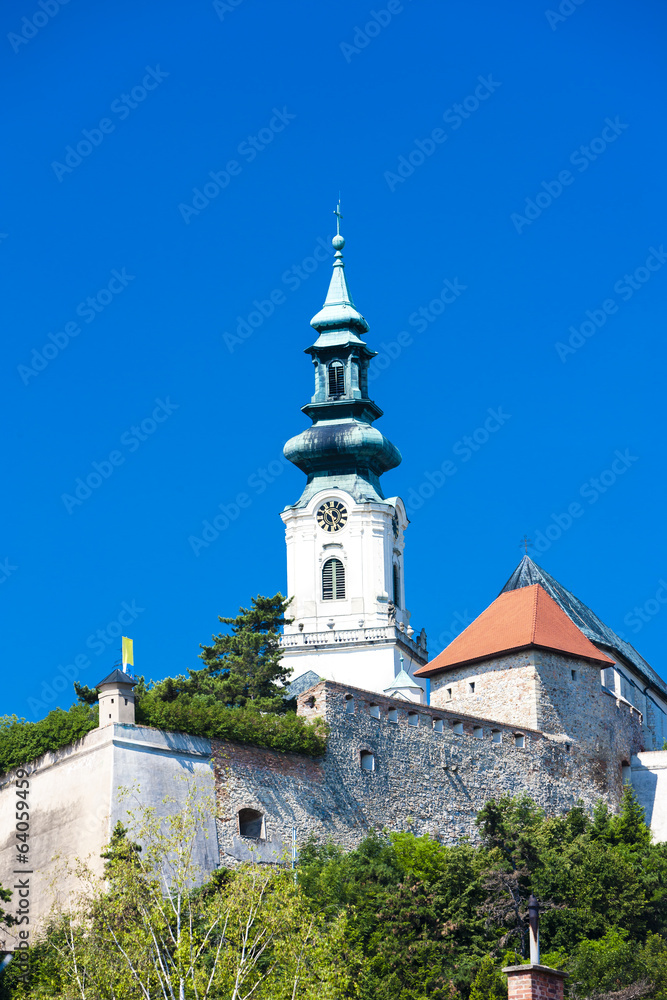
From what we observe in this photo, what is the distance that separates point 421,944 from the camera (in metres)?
37.4

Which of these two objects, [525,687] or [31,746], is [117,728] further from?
[525,687]

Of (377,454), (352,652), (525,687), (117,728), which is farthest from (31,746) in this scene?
(377,454)

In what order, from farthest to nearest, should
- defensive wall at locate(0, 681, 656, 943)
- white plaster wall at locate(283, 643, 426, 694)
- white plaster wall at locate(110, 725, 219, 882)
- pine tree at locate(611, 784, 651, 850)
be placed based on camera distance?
white plaster wall at locate(283, 643, 426, 694) < pine tree at locate(611, 784, 651, 850) < defensive wall at locate(0, 681, 656, 943) < white plaster wall at locate(110, 725, 219, 882)

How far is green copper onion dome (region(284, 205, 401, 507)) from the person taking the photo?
74062 mm

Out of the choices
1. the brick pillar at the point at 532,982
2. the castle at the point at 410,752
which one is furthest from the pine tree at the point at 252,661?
the brick pillar at the point at 532,982

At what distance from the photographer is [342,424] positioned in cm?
7425

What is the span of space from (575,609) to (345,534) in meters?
18.5

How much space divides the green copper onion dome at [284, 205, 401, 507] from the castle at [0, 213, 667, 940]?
338 inches

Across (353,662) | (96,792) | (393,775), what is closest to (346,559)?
(353,662)

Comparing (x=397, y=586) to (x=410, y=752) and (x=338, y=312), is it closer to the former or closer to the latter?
(x=338, y=312)

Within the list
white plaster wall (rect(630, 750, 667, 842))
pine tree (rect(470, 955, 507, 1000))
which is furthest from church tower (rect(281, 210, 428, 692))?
pine tree (rect(470, 955, 507, 1000))

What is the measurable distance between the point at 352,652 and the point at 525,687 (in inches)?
855

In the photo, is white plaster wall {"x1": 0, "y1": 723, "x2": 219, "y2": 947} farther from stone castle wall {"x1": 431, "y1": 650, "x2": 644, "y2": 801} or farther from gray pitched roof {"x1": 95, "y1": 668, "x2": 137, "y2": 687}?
stone castle wall {"x1": 431, "y1": 650, "x2": 644, "y2": 801}

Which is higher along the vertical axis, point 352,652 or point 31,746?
point 352,652
